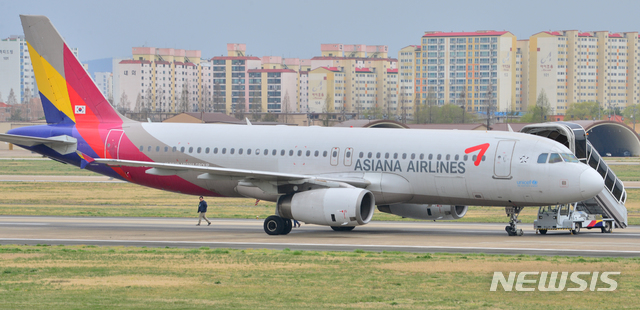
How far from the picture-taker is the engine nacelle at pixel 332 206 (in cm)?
3139

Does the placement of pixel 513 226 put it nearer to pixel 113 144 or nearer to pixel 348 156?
pixel 348 156

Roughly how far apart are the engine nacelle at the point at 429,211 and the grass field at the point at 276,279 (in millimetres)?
9451

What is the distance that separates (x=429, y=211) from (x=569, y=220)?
19.1ft

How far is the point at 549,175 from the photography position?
31297 millimetres

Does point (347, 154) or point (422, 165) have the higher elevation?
point (347, 154)

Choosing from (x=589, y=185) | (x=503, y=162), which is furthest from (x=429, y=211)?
(x=589, y=185)

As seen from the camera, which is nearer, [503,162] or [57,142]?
[503,162]

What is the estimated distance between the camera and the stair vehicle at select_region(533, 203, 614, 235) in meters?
33.6

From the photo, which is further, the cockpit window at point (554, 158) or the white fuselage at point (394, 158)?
the white fuselage at point (394, 158)

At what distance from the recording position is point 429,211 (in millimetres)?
35156

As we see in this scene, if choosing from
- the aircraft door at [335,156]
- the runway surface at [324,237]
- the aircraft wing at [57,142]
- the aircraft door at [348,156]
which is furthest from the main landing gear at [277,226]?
the aircraft wing at [57,142]

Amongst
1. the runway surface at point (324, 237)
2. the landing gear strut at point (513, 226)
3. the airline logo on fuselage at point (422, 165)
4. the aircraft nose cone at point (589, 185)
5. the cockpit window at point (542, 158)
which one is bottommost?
the runway surface at point (324, 237)

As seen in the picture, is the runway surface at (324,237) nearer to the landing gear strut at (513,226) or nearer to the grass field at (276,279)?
the landing gear strut at (513,226)

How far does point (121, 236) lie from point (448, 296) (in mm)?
17829
